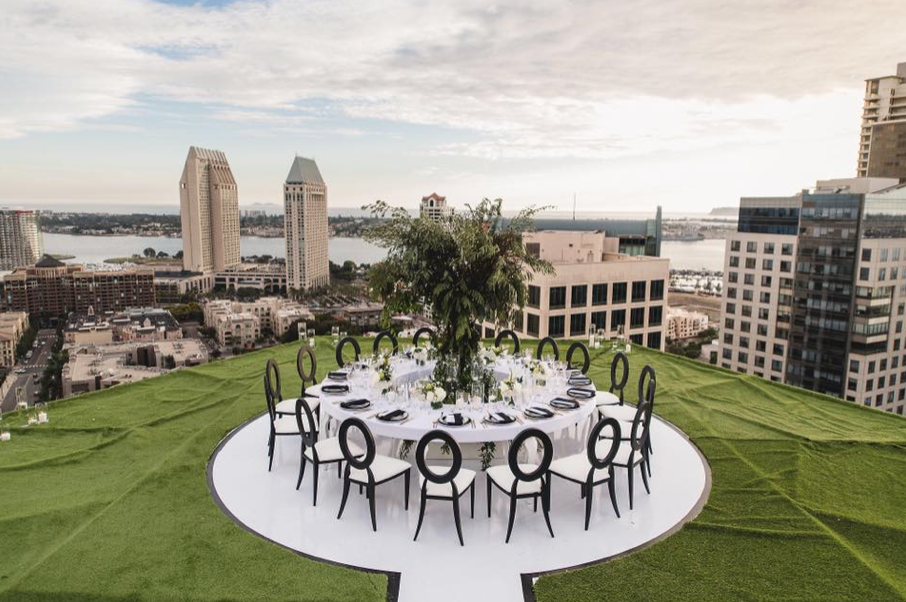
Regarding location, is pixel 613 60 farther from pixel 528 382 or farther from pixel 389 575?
pixel 389 575

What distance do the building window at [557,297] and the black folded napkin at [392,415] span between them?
42.6 ft

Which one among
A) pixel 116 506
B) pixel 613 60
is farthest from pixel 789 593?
pixel 613 60

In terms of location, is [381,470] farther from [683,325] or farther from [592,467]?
[683,325]

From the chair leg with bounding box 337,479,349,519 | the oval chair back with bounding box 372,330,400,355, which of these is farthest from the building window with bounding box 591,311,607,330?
the chair leg with bounding box 337,479,349,519

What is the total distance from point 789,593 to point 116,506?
576cm

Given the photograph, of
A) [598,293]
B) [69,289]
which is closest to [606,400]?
[598,293]

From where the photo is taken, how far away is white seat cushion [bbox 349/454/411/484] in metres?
4.60

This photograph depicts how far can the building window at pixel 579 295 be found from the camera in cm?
1797

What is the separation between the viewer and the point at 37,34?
14094 mm

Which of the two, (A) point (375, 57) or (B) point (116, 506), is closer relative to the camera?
(B) point (116, 506)

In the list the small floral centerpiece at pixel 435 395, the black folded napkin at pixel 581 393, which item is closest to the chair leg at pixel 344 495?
the small floral centerpiece at pixel 435 395

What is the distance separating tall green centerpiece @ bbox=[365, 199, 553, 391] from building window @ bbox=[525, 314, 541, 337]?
38.6ft

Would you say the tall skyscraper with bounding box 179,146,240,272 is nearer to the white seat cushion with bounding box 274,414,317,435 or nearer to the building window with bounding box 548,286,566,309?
the building window with bounding box 548,286,566,309

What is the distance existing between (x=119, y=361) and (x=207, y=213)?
6676 cm
